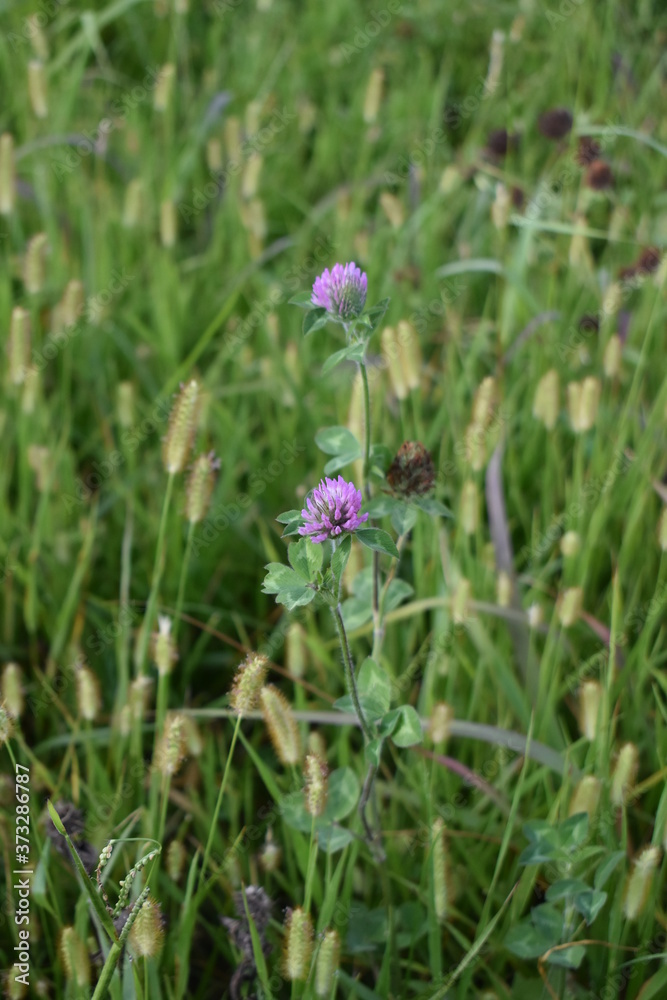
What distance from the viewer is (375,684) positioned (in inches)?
41.2

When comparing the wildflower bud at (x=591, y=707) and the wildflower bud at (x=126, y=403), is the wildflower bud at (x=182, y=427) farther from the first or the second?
the wildflower bud at (x=591, y=707)

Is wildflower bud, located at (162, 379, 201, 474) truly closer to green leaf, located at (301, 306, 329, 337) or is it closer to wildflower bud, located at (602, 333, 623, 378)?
green leaf, located at (301, 306, 329, 337)

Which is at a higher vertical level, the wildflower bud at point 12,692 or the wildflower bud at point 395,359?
the wildflower bud at point 395,359

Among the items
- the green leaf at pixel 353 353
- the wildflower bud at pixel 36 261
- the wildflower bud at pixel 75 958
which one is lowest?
the wildflower bud at pixel 75 958

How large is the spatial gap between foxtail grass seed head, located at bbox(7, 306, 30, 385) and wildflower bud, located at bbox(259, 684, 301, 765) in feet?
2.43

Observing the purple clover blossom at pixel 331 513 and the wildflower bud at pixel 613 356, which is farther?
the wildflower bud at pixel 613 356

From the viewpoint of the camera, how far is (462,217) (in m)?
2.65

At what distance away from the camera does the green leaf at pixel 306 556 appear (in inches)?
33.6

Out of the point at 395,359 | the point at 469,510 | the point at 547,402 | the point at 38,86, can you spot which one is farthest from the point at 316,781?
the point at 38,86

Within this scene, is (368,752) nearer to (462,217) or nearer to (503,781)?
(503,781)

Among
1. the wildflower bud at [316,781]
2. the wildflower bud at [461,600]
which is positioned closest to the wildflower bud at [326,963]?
the wildflower bud at [316,781]

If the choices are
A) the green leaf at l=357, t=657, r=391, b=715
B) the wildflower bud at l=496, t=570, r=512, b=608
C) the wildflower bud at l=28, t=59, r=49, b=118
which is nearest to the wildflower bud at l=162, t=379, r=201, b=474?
the green leaf at l=357, t=657, r=391, b=715

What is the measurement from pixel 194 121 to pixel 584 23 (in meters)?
1.20

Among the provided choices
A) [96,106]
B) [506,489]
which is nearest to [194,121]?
[96,106]
